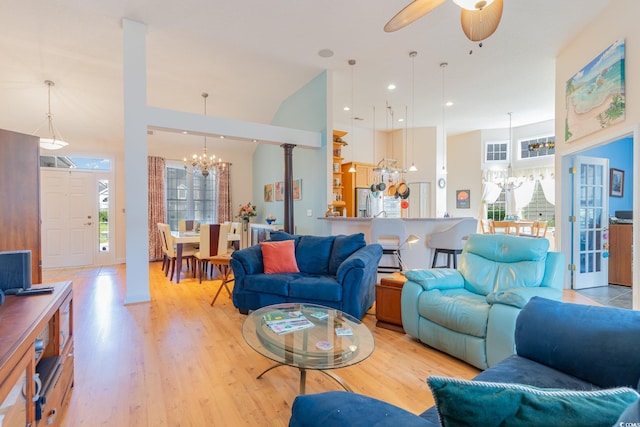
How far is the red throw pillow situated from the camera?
3479mm

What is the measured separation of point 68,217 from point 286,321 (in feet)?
22.2

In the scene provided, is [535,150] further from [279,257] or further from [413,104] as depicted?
[279,257]

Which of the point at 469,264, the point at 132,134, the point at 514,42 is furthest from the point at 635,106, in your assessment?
the point at 132,134

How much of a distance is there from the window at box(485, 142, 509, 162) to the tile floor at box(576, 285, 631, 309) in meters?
4.83

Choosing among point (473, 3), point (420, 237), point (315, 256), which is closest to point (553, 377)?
point (473, 3)

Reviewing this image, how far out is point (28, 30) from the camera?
12.1 ft

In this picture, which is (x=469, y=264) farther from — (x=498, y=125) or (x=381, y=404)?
(x=498, y=125)

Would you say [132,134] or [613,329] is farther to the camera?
[132,134]

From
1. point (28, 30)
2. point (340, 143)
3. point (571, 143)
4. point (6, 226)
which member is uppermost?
point (28, 30)

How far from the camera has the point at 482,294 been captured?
8.42 ft

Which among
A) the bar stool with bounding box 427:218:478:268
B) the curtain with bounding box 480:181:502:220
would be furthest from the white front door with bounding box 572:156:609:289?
the curtain with bounding box 480:181:502:220

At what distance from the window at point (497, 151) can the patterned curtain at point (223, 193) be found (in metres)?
7.47

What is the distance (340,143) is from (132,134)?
3.76 metres

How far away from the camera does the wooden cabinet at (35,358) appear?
3.30 feet
